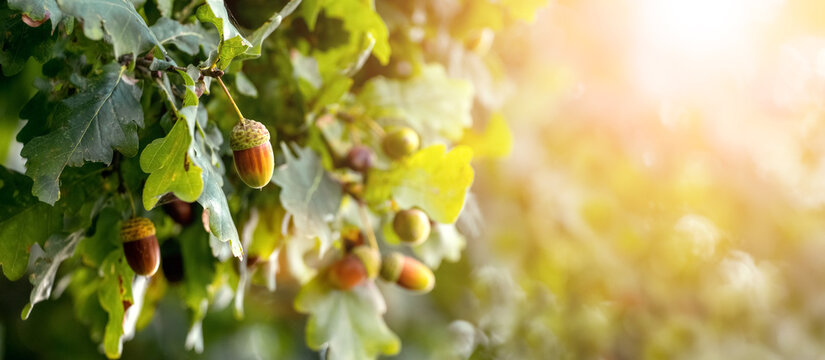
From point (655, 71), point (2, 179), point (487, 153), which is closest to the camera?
point (2, 179)

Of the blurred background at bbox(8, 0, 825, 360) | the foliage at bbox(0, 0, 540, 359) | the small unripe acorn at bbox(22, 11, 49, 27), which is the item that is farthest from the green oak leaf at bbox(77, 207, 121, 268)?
the blurred background at bbox(8, 0, 825, 360)

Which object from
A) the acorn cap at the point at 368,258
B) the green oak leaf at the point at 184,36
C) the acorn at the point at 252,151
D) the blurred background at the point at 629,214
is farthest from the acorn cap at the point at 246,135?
the blurred background at the point at 629,214

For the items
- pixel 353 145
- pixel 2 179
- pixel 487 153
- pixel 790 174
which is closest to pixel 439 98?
pixel 353 145

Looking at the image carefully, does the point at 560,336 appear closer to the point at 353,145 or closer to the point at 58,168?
the point at 353,145

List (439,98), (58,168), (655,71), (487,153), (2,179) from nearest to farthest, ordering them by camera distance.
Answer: (58,168) < (2,179) < (439,98) < (487,153) < (655,71)

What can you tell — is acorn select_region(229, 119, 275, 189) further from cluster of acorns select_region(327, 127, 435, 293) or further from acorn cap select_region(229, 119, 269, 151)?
cluster of acorns select_region(327, 127, 435, 293)

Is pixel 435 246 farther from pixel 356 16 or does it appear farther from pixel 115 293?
pixel 115 293

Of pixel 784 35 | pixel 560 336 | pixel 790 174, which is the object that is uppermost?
pixel 784 35
